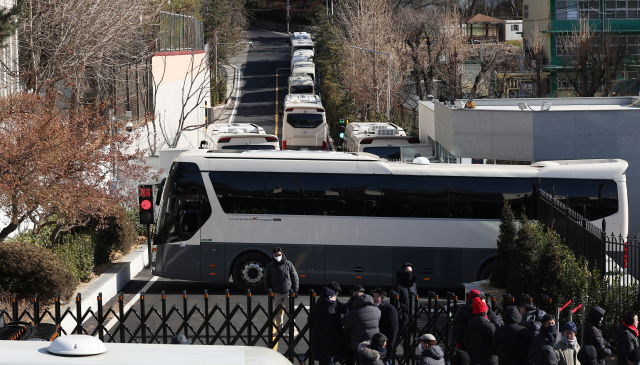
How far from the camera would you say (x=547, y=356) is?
8.48 metres

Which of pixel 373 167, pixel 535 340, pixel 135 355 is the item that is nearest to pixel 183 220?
pixel 373 167

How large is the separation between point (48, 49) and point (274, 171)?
11.9 metres

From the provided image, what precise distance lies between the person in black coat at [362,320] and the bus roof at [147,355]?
4.91 metres

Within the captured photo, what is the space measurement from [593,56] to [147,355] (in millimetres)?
49208

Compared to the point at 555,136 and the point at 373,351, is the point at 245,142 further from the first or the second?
the point at 373,351

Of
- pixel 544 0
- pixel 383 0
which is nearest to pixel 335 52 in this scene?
pixel 383 0

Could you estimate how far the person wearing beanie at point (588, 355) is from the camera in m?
8.91

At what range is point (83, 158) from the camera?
14.2 metres

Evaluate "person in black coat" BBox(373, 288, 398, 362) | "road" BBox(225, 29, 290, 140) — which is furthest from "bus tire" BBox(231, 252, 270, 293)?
"road" BBox(225, 29, 290, 140)

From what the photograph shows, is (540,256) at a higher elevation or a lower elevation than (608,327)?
higher

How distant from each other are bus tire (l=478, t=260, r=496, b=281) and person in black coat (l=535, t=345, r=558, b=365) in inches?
318

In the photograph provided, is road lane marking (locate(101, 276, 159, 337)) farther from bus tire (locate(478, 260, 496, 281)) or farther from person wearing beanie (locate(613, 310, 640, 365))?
bus tire (locate(478, 260, 496, 281))

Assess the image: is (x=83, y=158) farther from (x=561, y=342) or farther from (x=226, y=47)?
(x=226, y=47)

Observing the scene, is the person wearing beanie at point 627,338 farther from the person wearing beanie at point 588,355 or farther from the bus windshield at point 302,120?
the bus windshield at point 302,120
